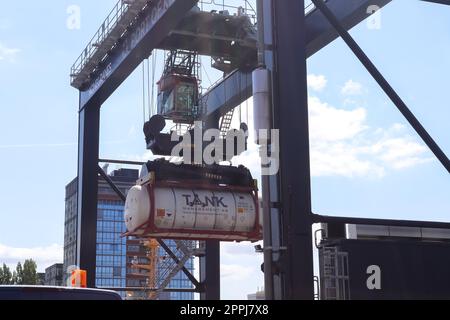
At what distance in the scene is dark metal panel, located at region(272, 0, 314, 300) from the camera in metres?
11.6

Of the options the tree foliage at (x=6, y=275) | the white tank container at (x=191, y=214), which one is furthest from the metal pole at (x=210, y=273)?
the tree foliage at (x=6, y=275)

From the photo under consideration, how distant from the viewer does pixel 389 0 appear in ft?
57.9

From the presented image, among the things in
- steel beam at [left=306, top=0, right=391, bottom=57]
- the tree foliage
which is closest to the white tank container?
steel beam at [left=306, top=0, right=391, bottom=57]

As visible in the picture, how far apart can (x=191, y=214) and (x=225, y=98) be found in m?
7.72

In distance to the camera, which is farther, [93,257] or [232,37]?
[93,257]

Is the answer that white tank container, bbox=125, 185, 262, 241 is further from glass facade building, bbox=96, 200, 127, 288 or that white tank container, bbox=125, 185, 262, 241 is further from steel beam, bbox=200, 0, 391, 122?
glass facade building, bbox=96, 200, 127, 288

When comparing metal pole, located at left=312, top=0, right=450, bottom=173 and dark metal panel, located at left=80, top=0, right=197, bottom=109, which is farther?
dark metal panel, located at left=80, top=0, right=197, bottom=109

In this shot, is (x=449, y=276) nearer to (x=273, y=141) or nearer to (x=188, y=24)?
(x=273, y=141)

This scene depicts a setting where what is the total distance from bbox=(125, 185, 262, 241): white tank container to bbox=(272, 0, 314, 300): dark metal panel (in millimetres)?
7024

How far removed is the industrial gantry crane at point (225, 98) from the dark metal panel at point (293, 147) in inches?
0.7
